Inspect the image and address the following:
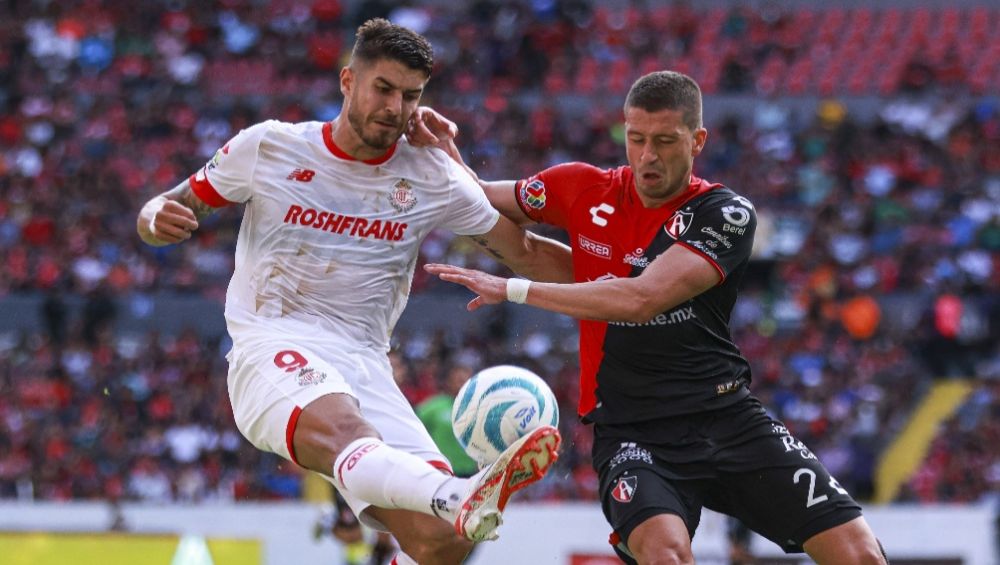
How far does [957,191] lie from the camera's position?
76.1 ft

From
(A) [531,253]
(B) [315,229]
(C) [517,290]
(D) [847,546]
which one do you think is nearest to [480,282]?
(C) [517,290]

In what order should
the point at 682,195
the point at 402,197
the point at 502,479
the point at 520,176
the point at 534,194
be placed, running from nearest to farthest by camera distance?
the point at 502,479, the point at 682,195, the point at 402,197, the point at 534,194, the point at 520,176

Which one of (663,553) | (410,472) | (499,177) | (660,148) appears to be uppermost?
(660,148)

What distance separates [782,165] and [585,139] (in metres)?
3.25

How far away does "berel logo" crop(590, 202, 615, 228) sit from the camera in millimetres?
6717

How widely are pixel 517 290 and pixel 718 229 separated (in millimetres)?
980

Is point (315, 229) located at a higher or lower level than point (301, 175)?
lower

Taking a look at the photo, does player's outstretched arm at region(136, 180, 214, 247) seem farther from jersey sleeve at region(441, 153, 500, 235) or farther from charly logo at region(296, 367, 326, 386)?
jersey sleeve at region(441, 153, 500, 235)

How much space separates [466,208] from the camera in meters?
7.08

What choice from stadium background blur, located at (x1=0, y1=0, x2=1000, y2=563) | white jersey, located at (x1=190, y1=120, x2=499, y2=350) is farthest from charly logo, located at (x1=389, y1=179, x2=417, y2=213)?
stadium background blur, located at (x1=0, y1=0, x2=1000, y2=563)

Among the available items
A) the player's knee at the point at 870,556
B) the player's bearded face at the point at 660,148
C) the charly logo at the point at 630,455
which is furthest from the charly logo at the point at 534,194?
the player's knee at the point at 870,556

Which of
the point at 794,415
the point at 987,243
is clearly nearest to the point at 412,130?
the point at 794,415

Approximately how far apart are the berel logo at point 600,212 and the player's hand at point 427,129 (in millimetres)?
795

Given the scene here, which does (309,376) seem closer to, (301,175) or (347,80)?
(301,175)
